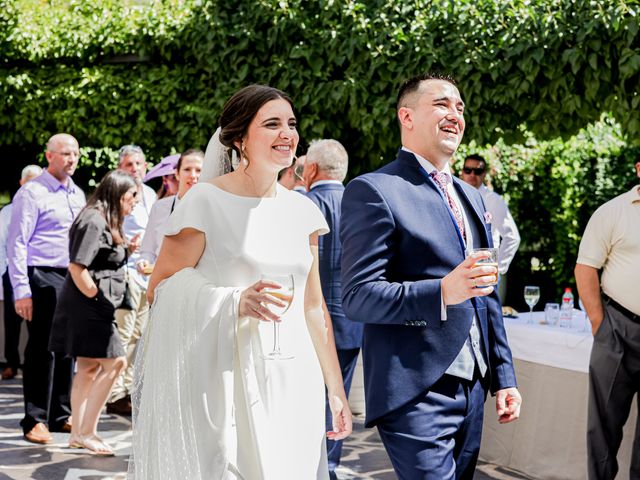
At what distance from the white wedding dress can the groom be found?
0.21m

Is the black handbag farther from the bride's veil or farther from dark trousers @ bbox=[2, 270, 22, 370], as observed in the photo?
dark trousers @ bbox=[2, 270, 22, 370]

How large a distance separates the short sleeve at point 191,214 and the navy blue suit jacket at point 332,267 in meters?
2.34

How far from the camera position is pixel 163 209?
6.30 metres

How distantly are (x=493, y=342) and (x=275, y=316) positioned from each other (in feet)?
2.88

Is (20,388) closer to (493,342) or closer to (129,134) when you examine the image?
(129,134)

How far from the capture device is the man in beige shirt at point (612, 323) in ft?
14.6

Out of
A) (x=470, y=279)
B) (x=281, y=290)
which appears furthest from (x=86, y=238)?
(x=470, y=279)

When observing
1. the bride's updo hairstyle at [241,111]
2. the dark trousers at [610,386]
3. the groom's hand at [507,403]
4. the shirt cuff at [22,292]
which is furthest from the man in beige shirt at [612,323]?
the shirt cuff at [22,292]

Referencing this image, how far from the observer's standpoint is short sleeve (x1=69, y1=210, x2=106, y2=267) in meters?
5.56

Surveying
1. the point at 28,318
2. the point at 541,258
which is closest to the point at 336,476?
the point at 28,318

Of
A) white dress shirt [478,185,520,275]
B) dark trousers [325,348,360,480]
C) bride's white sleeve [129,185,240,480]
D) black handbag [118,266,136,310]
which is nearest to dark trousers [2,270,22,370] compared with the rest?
black handbag [118,266,136,310]

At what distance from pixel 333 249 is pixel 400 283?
244 centimetres

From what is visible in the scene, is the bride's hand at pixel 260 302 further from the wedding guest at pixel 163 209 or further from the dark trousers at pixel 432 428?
the wedding guest at pixel 163 209

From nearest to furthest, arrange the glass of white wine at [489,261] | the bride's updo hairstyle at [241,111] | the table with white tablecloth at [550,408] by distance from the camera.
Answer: the glass of white wine at [489,261]
the bride's updo hairstyle at [241,111]
the table with white tablecloth at [550,408]
